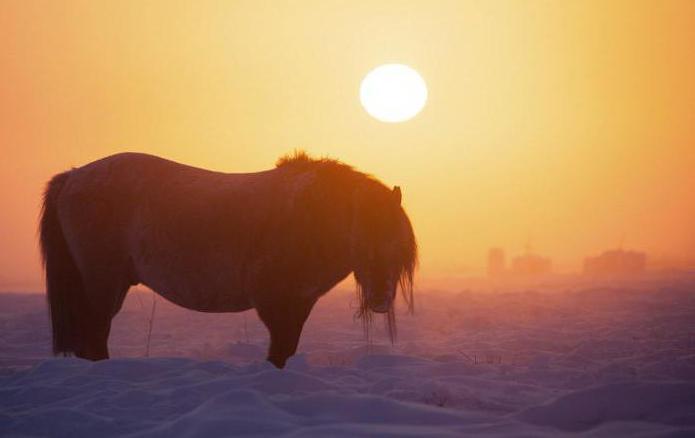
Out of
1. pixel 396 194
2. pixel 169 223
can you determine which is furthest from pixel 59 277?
pixel 396 194

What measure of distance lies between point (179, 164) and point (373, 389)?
3.34 metres

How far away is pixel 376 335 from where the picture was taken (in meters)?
9.20

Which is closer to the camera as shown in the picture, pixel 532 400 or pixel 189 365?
pixel 532 400

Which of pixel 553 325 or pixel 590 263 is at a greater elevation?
pixel 590 263

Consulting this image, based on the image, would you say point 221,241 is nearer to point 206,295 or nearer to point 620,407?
point 206,295

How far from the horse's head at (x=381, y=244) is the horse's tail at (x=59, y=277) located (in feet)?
10.1

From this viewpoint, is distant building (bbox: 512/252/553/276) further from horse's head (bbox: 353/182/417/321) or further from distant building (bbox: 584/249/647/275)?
horse's head (bbox: 353/182/417/321)

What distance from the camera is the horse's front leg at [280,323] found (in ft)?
15.7

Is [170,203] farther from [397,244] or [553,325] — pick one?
[553,325]

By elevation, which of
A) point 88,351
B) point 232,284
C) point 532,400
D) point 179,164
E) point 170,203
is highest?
point 179,164

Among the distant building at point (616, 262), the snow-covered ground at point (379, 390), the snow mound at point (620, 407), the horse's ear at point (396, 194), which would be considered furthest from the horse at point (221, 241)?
the distant building at point (616, 262)

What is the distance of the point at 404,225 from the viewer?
465 cm

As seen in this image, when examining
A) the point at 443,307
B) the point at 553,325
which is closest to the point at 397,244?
the point at 553,325

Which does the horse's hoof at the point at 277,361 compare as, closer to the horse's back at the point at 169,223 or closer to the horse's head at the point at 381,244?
the horse's back at the point at 169,223
